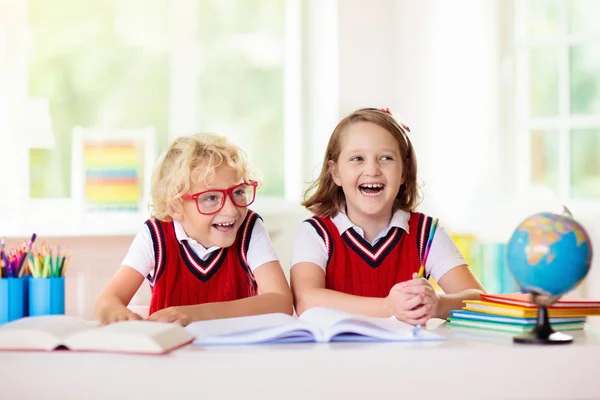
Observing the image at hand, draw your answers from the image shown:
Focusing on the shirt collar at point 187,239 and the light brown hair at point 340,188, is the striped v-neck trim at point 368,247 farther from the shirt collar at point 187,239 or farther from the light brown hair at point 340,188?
the shirt collar at point 187,239

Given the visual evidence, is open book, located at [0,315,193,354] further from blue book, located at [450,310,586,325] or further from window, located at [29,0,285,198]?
window, located at [29,0,285,198]

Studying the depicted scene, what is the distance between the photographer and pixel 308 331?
1.34 meters

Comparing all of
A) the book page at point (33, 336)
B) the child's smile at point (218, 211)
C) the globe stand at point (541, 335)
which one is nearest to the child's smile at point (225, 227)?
Result: the child's smile at point (218, 211)

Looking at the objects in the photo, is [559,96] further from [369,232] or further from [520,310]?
[520,310]

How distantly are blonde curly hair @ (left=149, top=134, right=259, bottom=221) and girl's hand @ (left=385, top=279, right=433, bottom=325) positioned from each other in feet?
1.94

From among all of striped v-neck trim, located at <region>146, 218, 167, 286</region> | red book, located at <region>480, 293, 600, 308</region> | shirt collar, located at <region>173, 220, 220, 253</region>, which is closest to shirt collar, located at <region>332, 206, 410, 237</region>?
shirt collar, located at <region>173, 220, 220, 253</region>

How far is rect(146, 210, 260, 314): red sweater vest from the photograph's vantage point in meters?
2.01

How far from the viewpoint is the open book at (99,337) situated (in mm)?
1205

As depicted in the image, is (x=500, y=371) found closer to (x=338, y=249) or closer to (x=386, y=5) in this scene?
(x=338, y=249)

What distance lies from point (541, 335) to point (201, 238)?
0.97 meters

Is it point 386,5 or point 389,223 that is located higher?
point 386,5

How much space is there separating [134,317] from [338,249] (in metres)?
0.65

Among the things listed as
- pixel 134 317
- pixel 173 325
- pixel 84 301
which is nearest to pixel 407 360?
pixel 173 325

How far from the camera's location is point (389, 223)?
2.10 m
